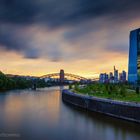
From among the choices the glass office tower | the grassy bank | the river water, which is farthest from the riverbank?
the glass office tower

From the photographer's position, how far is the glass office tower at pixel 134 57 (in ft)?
245

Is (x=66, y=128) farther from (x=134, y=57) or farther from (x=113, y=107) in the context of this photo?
(x=134, y=57)

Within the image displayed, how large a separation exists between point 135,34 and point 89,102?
35.3m

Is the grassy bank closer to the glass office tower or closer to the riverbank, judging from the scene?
the riverbank

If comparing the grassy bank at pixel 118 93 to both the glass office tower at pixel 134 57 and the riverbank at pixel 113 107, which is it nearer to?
the riverbank at pixel 113 107

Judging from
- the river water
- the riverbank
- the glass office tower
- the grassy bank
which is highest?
the glass office tower

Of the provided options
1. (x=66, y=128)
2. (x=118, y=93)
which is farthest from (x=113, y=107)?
(x=118, y=93)

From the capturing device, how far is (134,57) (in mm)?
77000

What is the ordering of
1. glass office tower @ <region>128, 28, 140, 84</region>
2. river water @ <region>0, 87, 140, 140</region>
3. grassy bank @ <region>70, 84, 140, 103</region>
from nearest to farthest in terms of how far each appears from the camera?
river water @ <region>0, 87, 140, 140</region> < grassy bank @ <region>70, 84, 140, 103</region> < glass office tower @ <region>128, 28, 140, 84</region>

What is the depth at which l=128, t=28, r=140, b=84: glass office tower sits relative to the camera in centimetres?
7481

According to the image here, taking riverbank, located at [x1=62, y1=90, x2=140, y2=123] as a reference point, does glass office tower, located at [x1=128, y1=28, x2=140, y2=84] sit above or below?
above

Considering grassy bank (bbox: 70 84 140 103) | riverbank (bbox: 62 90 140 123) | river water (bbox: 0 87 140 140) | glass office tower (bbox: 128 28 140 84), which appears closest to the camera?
river water (bbox: 0 87 140 140)

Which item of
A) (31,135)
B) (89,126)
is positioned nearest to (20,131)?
(31,135)

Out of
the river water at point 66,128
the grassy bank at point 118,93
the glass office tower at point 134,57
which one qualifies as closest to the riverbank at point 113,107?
the river water at point 66,128
